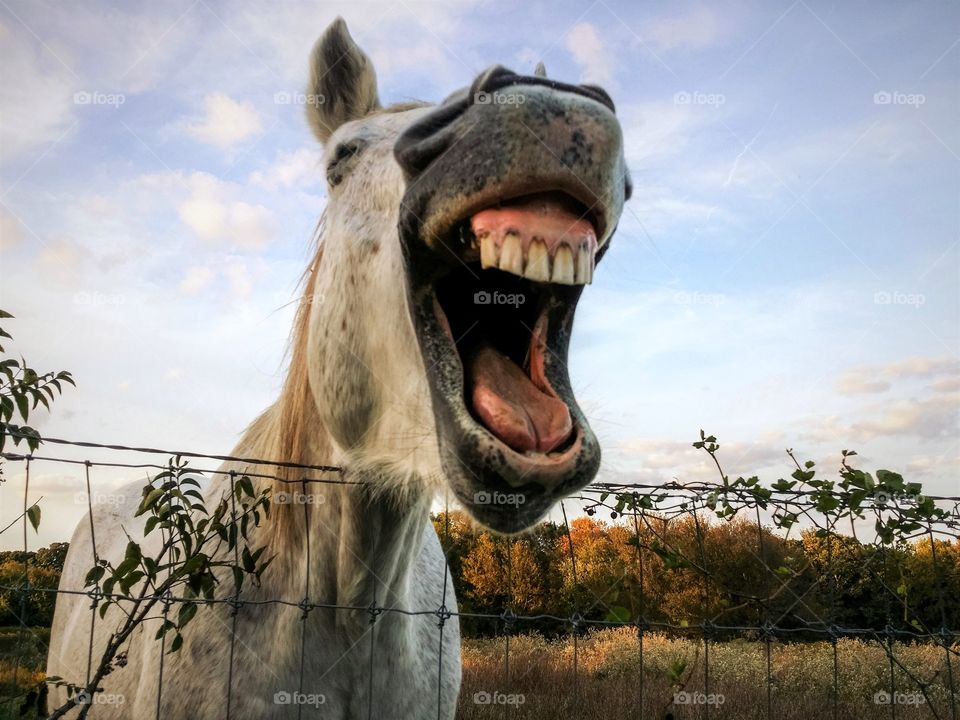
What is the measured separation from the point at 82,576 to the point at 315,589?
2.93m

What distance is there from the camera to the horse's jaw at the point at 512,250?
1.67 metres

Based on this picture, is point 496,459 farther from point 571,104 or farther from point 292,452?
point 292,452

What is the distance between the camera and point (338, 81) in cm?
303

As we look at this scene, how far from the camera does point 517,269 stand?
1.63 metres

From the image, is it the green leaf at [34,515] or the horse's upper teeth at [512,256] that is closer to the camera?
the horse's upper teeth at [512,256]

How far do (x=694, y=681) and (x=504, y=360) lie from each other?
7.28m

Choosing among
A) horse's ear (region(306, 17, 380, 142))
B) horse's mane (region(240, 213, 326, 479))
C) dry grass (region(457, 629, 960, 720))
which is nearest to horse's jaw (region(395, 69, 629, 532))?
horse's mane (region(240, 213, 326, 479))

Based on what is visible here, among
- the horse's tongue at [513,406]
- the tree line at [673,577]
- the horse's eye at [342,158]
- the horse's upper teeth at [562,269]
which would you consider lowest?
the tree line at [673,577]

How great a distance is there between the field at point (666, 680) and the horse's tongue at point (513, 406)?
3.82 meters

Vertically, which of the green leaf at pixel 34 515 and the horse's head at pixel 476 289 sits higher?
the horse's head at pixel 476 289

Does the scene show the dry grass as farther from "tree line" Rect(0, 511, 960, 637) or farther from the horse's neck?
the horse's neck

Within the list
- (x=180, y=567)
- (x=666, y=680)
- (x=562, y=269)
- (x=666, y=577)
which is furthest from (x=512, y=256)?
(x=666, y=577)

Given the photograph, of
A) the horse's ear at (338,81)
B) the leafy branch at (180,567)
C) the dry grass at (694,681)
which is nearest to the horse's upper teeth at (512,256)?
the leafy branch at (180,567)

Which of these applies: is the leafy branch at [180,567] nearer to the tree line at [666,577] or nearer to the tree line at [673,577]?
the tree line at [666,577]
